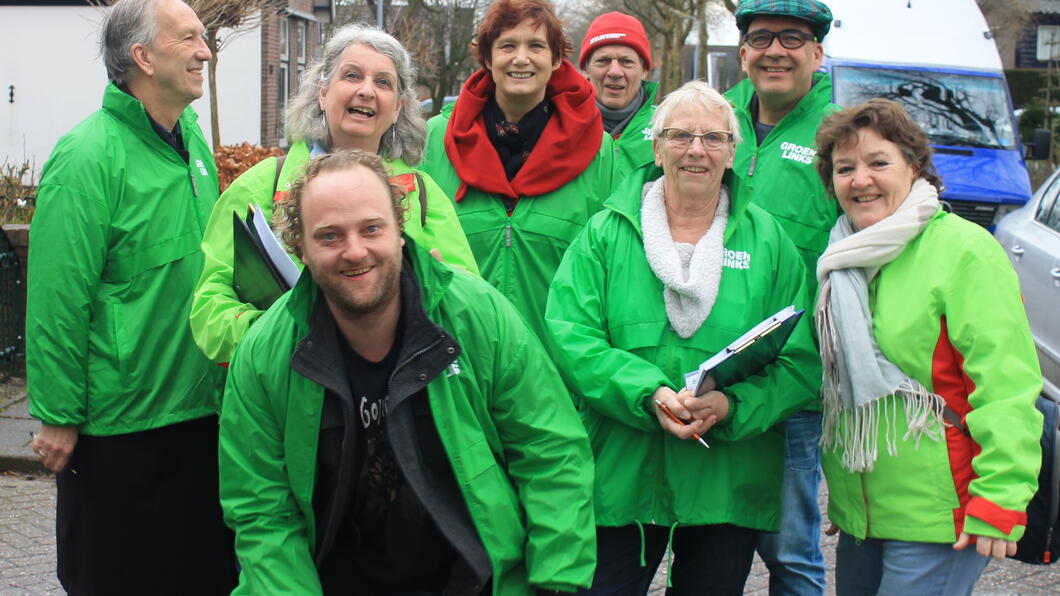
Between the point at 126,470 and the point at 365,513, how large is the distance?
1.15m

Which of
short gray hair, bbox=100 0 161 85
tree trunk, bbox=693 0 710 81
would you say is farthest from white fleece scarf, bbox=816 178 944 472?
tree trunk, bbox=693 0 710 81

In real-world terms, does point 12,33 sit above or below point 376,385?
above

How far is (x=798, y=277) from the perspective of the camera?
130 inches

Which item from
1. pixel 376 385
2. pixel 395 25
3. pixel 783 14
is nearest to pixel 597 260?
pixel 376 385

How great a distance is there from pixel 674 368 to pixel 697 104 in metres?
0.78

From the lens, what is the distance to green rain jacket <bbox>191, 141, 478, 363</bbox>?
3220 millimetres

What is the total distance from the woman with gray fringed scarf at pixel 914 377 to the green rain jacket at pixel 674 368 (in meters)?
0.16

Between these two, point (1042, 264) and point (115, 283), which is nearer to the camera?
point (115, 283)

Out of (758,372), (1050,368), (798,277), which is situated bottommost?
(1050,368)

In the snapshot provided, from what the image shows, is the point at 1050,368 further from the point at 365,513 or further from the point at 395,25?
the point at 395,25

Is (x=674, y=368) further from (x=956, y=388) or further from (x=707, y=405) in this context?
(x=956, y=388)

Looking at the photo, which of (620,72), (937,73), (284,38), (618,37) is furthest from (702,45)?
(620,72)

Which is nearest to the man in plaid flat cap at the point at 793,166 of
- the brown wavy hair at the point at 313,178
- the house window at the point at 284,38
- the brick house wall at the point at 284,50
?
the brown wavy hair at the point at 313,178

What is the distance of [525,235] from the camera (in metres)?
3.89
